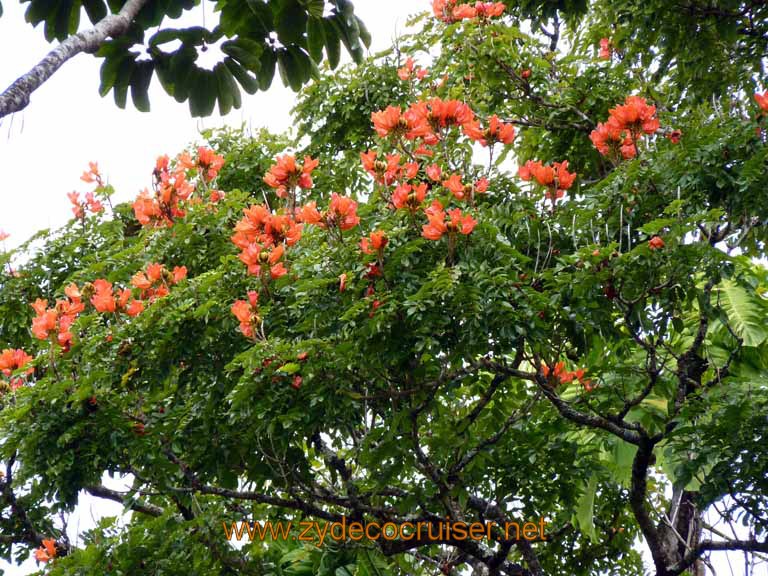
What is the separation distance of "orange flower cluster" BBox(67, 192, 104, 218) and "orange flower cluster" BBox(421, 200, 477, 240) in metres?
4.16

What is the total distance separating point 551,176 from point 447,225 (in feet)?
2.47

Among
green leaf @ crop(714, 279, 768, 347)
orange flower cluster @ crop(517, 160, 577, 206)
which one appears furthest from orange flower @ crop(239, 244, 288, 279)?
green leaf @ crop(714, 279, 768, 347)

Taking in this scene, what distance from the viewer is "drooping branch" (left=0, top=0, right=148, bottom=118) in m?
1.72

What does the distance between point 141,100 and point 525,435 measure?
350 cm

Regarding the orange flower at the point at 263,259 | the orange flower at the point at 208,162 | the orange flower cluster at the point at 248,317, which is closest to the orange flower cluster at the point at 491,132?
the orange flower at the point at 263,259

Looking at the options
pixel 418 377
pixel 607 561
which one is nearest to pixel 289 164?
pixel 418 377

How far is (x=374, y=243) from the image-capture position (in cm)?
392

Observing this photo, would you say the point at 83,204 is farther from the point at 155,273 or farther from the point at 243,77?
the point at 243,77

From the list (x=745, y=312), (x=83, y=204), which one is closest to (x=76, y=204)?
(x=83, y=204)

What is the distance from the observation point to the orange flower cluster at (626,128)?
4461 mm

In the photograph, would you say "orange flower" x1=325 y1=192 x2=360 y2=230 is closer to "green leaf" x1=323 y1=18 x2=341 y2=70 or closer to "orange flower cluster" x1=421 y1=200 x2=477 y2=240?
"orange flower cluster" x1=421 y1=200 x2=477 y2=240

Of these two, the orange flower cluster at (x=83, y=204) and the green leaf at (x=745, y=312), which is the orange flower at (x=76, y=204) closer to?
the orange flower cluster at (x=83, y=204)

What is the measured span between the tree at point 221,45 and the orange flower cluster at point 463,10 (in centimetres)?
418

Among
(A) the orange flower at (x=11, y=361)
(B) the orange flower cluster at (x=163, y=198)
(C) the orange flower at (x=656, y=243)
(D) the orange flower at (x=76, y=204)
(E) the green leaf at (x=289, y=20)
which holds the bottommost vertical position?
(E) the green leaf at (x=289, y=20)
